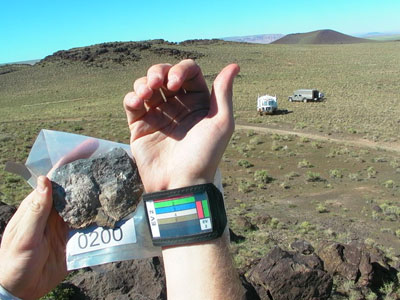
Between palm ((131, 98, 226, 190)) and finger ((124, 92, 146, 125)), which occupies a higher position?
finger ((124, 92, 146, 125))

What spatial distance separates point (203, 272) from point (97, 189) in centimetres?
83

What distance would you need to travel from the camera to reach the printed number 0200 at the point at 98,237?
7.09ft

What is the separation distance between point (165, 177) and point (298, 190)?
526 inches

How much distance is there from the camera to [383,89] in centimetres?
4522

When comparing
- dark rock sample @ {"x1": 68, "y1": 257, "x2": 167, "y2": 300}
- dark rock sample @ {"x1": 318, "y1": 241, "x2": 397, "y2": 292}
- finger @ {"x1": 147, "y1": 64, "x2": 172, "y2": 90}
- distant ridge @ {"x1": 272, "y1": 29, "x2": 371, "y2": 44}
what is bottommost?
distant ridge @ {"x1": 272, "y1": 29, "x2": 371, "y2": 44}

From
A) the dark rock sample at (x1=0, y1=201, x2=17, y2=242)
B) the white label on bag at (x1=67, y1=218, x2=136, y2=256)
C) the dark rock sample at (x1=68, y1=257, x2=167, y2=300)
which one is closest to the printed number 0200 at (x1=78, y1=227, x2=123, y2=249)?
the white label on bag at (x1=67, y1=218, x2=136, y2=256)

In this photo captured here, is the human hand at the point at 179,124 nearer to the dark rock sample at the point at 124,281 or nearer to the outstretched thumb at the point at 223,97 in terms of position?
the outstretched thumb at the point at 223,97

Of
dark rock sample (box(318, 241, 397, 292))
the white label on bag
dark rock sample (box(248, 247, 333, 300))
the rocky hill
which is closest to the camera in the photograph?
the white label on bag

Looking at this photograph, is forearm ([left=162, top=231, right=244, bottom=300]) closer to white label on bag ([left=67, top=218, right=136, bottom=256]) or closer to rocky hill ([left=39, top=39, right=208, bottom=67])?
white label on bag ([left=67, top=218, right=136, bottom=256])

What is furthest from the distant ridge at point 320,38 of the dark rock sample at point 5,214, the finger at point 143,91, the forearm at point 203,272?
Answer: the forearm at point 203,272

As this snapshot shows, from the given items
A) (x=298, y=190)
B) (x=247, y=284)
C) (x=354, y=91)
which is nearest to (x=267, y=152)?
(x=298, y=190)

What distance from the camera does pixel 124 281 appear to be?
5.25 meters

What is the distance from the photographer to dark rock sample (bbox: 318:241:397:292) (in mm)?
7047

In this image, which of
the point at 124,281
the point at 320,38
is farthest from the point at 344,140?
the point at 320,38
